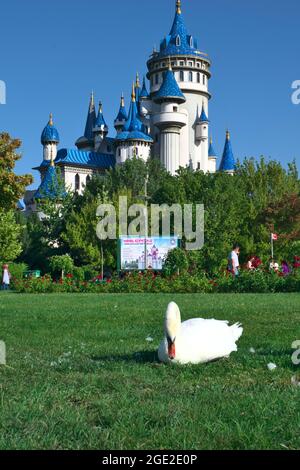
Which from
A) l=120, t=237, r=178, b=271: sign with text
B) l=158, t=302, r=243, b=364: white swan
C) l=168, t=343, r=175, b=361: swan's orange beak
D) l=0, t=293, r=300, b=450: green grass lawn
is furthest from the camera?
l=120, t=237, r=178, b=271: sign with text

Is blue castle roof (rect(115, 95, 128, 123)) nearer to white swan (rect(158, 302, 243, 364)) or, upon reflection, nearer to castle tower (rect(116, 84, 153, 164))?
castle tower (rect(116, 84, 153, 164))

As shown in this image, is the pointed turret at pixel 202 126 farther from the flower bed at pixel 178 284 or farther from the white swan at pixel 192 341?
the white swan at pixel 192 341

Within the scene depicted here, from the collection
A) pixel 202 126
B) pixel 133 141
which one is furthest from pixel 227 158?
pixel 133 141

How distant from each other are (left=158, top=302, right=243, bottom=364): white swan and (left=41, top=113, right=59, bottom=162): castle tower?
74933mm

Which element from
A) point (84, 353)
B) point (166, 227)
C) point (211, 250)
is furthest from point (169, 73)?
point (84, 353)

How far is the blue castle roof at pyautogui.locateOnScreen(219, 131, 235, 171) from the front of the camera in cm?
8112

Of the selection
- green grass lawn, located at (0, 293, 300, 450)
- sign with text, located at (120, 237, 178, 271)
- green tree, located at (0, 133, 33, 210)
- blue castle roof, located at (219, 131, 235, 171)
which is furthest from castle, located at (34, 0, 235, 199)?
green grass lawn, located at (0, 293, 300, 450)

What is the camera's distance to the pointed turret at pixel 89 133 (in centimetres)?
8694

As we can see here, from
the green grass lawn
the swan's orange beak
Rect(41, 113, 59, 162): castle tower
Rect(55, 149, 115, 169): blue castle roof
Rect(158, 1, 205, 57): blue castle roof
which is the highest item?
Rect(158, 1, 205, 57): blue castle roof

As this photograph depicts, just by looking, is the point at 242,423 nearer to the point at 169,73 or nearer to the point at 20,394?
the point at 20,394

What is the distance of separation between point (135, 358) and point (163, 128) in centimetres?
6653

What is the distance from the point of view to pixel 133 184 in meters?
55.5

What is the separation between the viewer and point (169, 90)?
7012 centimetres

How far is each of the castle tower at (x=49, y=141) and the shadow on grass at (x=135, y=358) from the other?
7423 centimetres
